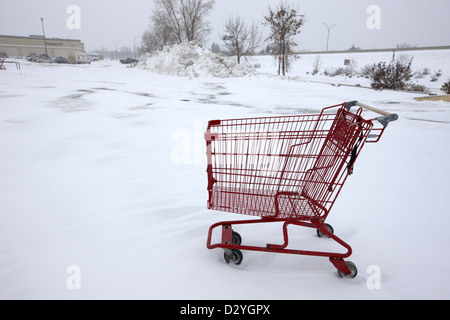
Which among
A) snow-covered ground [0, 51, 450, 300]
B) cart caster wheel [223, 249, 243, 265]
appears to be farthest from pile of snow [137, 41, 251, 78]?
cart caster wheel [223, 249, 243, 265]

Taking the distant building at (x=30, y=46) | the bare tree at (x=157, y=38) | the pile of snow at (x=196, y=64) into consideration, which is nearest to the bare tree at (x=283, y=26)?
the pile of snow at (x=196, y=64)

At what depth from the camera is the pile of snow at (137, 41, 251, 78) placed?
1769 cm

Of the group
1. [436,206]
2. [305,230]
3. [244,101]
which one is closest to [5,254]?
[305,230]

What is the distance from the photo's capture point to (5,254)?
203 cm

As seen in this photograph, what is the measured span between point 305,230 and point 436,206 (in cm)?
151

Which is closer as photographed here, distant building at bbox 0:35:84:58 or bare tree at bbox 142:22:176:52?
bare tree at bbox 142:22:176:52

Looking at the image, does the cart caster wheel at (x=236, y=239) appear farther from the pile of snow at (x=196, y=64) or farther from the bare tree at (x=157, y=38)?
the bare tree at (x=157, y=38)

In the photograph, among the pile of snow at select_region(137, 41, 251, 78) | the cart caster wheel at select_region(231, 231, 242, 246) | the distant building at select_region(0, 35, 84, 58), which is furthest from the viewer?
the distant building at select_region(0, 35, 84, 58)

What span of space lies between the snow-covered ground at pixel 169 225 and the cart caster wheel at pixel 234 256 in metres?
0.06

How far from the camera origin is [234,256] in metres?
2.00

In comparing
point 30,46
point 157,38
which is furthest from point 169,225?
point 30,46

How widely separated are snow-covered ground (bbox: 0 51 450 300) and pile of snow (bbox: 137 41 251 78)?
13.8 metres

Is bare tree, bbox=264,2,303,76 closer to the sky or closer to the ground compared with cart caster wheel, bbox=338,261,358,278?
closer to the sky

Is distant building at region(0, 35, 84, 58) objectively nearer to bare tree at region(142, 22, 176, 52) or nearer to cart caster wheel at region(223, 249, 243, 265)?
bare tree at region(142, 22, 176, 52)
